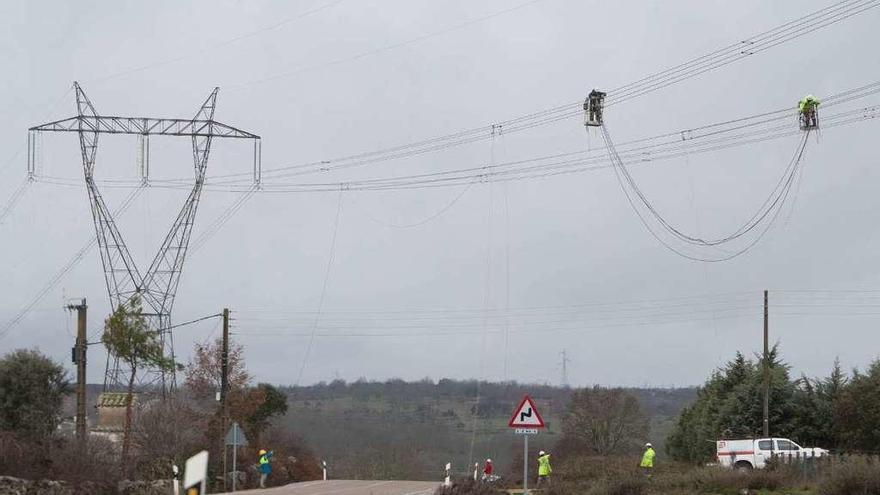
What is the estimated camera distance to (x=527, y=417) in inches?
1071

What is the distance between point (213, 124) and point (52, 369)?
1426 cm

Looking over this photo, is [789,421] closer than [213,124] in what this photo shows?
No

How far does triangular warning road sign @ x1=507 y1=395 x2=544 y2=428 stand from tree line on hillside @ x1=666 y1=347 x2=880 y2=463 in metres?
33.8

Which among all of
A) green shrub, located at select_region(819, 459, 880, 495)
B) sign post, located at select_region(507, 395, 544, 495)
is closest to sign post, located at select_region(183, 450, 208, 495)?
sign post, located at select_region(507, 395, 544, 495)

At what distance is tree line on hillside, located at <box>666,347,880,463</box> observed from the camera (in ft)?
187

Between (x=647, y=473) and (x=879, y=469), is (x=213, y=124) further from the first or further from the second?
(x=879, y=469)

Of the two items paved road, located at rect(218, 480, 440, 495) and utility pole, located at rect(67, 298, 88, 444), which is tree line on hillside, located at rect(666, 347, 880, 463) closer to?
paved road, located at rect(218, 480, 440, 495)

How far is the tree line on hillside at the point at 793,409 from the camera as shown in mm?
56875

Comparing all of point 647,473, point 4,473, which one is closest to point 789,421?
point 647,473

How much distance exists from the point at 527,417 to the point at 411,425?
2326 inches

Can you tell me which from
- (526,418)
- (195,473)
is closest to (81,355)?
(526,418)

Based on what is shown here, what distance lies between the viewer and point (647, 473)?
3950 centimetres

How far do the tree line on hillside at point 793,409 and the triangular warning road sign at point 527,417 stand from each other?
33.8 m

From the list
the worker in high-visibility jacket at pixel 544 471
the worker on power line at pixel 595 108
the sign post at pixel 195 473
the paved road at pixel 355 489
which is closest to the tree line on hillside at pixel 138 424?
the paved road at pixel 355 489
